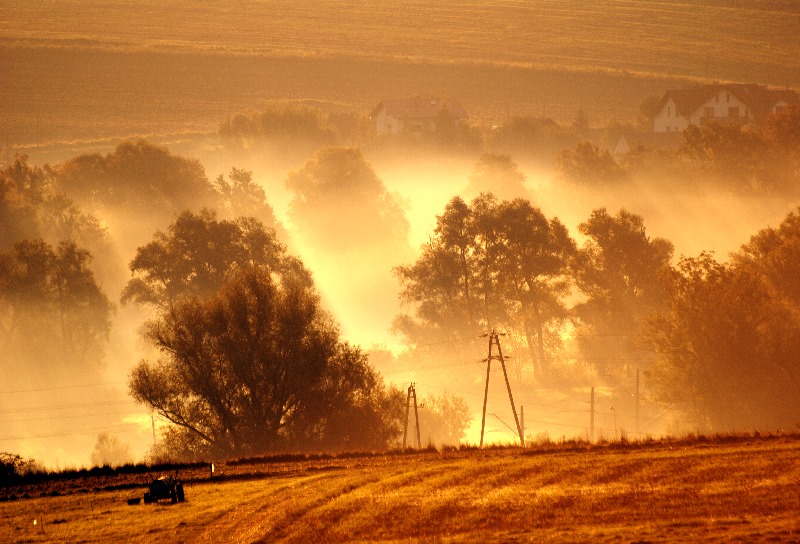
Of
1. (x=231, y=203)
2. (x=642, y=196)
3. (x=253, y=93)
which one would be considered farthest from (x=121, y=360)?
(x=253, y=93)

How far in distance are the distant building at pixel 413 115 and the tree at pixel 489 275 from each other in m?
85.0

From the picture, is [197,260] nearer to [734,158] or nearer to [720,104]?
[734,158]

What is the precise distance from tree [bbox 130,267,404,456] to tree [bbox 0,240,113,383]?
1179 inches

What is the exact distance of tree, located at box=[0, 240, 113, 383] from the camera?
7944 centimetres

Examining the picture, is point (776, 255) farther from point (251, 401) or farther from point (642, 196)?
point (642, 196)

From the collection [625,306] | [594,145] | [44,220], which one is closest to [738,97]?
[594,145]

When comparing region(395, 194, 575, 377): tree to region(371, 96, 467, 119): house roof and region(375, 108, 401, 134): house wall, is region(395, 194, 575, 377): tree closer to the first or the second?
region(371, 96, 467, 119): house roof

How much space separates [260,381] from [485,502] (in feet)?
80.6

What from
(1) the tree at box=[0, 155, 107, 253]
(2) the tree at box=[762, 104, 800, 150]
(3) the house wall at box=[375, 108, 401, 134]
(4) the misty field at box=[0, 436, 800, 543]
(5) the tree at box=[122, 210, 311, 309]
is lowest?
(4) the misty field at box=[0, 436, 800, 543]

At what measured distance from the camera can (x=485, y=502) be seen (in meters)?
27.2

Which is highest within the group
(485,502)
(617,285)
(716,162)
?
(716,162)

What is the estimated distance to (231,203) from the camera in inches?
4397

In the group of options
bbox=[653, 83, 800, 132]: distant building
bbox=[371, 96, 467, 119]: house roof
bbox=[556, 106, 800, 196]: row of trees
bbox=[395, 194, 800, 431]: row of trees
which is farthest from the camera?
bbox=[371, 96, 467, 119]: house roof

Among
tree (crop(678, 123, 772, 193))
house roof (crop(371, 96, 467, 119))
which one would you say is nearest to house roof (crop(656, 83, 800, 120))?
house roof (crop(371, 96, 467, 119))
